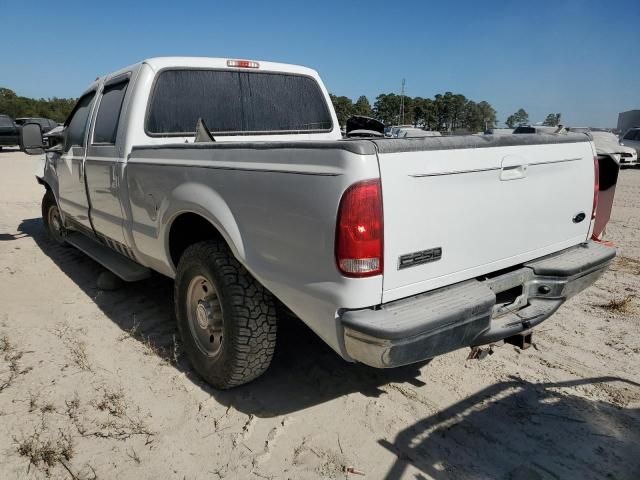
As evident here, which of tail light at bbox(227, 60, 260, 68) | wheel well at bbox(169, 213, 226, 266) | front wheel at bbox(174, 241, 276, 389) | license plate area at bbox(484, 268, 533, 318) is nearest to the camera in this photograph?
license plate area at bbox(484, 268, 533, 318)

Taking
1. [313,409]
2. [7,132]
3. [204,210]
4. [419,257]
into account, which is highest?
[7,132]

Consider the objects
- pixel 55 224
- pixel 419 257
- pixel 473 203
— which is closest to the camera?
pixel 419 257

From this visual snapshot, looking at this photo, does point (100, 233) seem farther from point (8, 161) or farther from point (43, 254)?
point (8, 161)

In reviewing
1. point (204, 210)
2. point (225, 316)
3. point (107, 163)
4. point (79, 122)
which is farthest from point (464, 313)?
point (79, 122)

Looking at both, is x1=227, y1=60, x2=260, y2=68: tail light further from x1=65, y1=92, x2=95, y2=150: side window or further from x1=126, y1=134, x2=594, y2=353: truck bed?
x1=65, y1=92, x2=95, y2=150: side window

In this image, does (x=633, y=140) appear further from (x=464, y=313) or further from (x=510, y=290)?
(x=464, y=313)

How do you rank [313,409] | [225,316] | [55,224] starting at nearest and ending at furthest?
1. [225,316]
2. [313,409]
3. [55,224]

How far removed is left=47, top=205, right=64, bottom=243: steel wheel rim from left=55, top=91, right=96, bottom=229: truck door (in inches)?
28.0

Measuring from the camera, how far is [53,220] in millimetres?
6297

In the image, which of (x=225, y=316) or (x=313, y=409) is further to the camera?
(x=313, y=409)

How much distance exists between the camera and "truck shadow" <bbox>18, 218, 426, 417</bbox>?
2.94m

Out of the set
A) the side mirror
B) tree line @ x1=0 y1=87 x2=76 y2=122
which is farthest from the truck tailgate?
tree line @ x1=0 y1=87 x2=76 y2=122

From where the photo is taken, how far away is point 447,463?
2330 mm

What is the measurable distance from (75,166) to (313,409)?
3.40 meters
